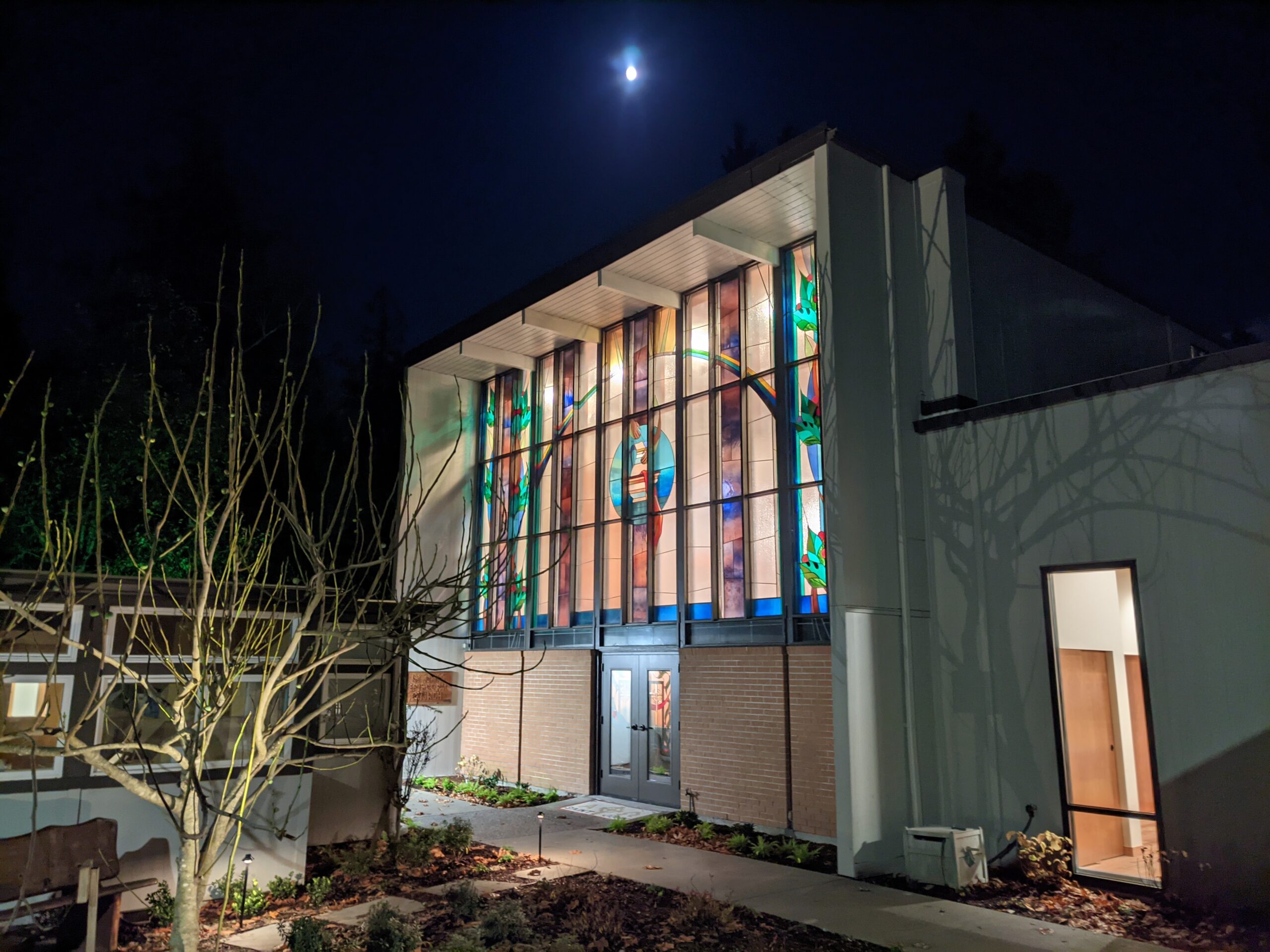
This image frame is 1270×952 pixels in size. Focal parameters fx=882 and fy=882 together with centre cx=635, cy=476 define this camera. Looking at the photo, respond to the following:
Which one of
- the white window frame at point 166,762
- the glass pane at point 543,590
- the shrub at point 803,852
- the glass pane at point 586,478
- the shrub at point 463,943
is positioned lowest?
the shrub at point 803,852

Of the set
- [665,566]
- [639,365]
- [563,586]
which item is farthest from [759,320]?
[563,586]

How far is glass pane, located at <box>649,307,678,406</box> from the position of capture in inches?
612

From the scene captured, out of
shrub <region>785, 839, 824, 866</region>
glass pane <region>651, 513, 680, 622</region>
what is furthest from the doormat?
glass pane <region>651, 513, 680, 622</region>

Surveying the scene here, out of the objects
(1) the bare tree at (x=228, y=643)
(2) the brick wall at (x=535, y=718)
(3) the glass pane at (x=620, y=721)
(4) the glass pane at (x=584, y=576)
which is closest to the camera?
(1) the bare tree at (x=228, y=643)

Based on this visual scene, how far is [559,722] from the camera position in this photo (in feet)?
52.9

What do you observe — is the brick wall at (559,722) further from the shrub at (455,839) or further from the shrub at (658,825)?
the shrub at (455,839)

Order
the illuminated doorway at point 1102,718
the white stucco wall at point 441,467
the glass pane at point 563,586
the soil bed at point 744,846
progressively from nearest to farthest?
the illuminated doorway at point 1102,718, the soil bed at point 744,846, the glass pane at point 563,586, the white stucco wall at point 441,467

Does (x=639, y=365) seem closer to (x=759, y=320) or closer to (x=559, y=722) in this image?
(x=759, y=320)

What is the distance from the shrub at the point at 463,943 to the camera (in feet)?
21.0

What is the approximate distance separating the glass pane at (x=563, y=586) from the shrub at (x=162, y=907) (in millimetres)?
9567

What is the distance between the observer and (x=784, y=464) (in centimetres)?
1298

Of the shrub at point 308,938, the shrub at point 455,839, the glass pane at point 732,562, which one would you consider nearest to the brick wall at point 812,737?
the glass pane at point 732,562

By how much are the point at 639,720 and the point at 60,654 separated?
912 cm

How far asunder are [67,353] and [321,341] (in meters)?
12.9
